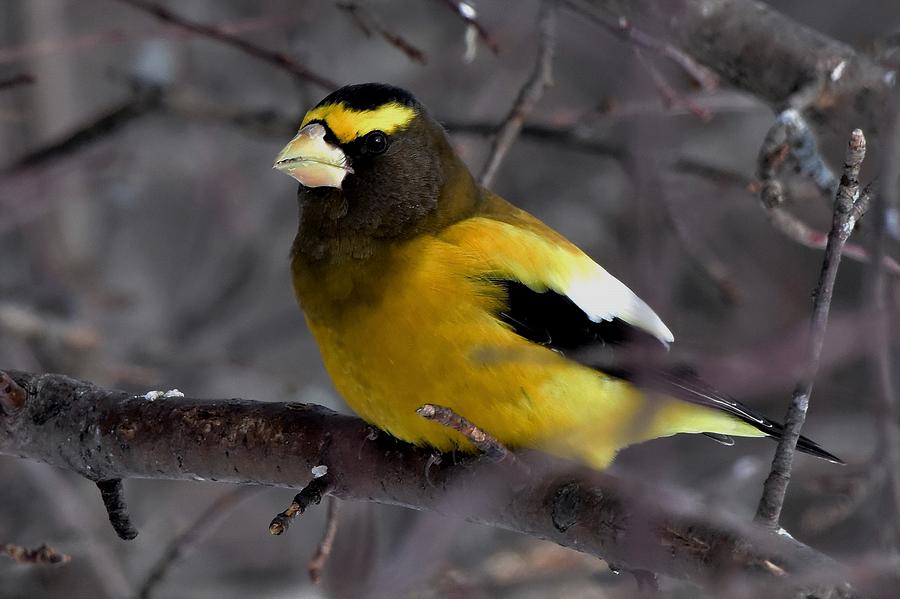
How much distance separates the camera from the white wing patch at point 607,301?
315 centimetres

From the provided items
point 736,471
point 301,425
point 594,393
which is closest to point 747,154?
point 736,471

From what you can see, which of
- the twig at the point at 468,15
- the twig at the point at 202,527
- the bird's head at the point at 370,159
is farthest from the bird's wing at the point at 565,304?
the twig at the point at 202,527

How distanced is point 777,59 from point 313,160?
4.98ft

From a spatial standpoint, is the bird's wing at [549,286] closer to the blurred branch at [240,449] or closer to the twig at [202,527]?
the blurred branch at [240,449]

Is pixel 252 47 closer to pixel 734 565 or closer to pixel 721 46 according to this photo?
pixel 721 46

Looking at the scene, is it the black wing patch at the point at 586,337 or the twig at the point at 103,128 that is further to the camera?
the twig at the point at 103,128

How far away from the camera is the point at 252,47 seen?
3482 mm

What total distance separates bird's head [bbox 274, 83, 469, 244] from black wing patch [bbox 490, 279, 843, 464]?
1.28ft

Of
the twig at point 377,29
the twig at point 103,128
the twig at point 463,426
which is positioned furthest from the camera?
the twig at point 103,128

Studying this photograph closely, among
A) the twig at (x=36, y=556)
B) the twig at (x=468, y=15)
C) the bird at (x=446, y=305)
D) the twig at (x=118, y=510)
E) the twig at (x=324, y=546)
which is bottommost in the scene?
the twig at (x=36, y=556)

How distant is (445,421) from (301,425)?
2.97 ft

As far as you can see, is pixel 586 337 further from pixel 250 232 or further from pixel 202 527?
pixel 250 232

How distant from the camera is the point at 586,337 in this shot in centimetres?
308

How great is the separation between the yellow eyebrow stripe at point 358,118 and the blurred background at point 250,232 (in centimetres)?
93
